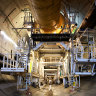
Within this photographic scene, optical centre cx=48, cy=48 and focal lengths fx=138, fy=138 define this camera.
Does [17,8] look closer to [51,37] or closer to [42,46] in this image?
[42,46]

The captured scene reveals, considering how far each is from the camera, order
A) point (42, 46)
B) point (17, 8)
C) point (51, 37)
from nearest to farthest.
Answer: point (51, 37), point (42, 46), point (17, 8)

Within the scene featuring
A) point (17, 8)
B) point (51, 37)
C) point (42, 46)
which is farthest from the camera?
point (17, 8)

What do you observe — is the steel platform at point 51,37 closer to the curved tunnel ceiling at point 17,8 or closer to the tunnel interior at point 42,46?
the tunnel interior at point 42,46

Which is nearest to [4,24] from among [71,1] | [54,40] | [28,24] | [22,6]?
[28,24]

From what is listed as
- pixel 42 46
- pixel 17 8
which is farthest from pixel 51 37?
pixel 17 8

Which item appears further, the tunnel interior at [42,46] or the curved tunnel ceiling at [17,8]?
the curved tunnel ceiling at [17,8]

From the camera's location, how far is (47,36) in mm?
9820

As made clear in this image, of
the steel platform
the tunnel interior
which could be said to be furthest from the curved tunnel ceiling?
the steel platform

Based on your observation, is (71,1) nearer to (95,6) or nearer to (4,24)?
(95,6)

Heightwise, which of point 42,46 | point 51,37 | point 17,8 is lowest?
point 42,46

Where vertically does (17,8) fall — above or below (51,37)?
above

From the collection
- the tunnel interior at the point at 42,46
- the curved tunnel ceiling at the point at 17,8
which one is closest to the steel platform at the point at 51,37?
the tunnel interior at the point at 42,46

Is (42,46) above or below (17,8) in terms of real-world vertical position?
below

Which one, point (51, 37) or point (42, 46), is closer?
point (51, 37)
